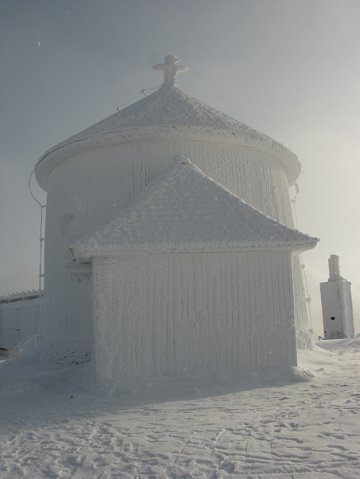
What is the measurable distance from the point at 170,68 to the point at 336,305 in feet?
44.2

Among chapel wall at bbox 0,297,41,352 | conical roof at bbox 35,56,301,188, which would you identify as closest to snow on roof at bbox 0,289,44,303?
chapel wall at bbox 0,297,41,352

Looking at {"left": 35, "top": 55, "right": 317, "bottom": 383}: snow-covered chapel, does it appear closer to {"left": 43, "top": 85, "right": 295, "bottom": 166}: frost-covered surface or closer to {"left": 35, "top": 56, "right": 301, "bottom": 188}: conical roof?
{"left": 35, "top": 56, "right": 301, "bottom": 188}: conical roof

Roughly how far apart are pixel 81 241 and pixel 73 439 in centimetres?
413

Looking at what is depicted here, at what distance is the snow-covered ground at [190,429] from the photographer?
4.89 meters

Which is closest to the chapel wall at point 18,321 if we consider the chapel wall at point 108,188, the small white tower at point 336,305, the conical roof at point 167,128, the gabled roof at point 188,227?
the chapel wall at point 108,188

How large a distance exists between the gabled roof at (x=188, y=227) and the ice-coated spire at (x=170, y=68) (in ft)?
23.6

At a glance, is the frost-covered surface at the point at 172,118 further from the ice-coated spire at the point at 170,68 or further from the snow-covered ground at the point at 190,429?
the snow-covered ground at the point at 190,429

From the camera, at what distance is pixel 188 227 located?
9891 mm

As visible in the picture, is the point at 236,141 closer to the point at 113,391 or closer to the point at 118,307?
the point at 118,307

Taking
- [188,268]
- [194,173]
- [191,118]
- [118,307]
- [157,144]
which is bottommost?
[118,307]

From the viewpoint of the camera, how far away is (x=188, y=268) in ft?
31.9

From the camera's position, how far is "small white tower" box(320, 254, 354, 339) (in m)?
23.1

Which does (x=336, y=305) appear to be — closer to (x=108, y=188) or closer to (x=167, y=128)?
(x=167, y=128)

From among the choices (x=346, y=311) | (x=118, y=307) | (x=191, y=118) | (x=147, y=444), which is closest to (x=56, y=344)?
(x=118, y=307)
